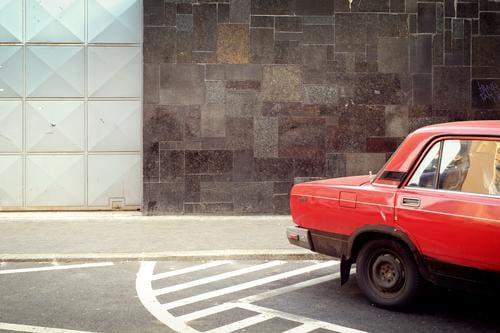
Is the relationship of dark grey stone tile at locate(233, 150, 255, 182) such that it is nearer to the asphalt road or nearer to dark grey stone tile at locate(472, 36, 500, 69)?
the asphalt road

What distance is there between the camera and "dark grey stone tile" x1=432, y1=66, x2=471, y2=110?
12.2 m

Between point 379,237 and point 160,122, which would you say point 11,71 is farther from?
point 379,237

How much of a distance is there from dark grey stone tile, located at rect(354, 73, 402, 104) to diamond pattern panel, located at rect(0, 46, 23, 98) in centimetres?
629

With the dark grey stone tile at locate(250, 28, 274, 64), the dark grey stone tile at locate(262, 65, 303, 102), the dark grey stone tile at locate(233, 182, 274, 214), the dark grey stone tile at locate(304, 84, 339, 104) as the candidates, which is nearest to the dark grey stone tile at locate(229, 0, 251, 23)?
the dark grey stone tile at locate(250, 28, 274, 64)

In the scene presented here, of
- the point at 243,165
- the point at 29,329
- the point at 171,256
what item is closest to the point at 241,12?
the point at 243,165

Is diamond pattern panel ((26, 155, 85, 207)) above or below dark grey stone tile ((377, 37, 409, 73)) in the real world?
below

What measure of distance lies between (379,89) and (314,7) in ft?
6.29

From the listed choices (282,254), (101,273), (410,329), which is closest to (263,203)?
(282,254)

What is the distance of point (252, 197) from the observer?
39.6ft

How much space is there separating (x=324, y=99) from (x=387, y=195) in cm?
602

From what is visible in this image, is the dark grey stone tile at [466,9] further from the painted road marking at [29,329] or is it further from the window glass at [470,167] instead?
the painted road marking at [29,329]

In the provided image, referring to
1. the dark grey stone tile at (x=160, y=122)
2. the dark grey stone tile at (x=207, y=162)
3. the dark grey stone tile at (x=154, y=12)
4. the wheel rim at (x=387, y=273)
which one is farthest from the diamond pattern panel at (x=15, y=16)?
the wheel rim at (x=387, y=273)

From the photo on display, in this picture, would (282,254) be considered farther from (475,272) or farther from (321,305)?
(475,272)

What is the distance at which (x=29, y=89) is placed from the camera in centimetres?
1232
